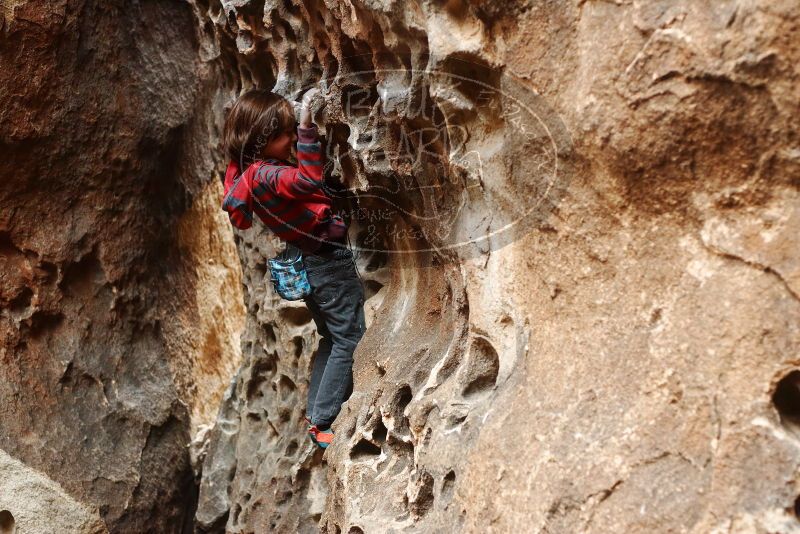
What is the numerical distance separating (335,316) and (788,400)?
1170 mm

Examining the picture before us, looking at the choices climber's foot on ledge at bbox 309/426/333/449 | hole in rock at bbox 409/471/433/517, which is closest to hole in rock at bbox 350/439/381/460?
climber's foot on ledge at bbox 309/426/333/449

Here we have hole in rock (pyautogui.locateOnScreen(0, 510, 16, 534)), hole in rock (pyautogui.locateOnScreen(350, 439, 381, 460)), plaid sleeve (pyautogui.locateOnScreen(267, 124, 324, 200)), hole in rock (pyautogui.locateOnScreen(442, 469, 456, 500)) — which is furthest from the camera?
hole in rock (pyautogui.locateOnScreen(0, 510, 16, 534))

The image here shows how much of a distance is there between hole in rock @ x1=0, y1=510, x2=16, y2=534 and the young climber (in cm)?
102

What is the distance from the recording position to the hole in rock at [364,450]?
1.92 m

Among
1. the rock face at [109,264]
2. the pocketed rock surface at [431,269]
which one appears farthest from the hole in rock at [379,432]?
the rock face at [109,264]

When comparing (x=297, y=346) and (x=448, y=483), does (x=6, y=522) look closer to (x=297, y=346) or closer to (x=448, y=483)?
(x=297, y=346)

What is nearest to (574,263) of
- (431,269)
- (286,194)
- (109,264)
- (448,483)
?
(448,483)

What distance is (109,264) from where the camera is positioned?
2857mm

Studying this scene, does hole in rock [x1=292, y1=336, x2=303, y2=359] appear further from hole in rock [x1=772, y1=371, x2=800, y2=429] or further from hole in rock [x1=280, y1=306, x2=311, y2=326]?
hole in rock [x1=772, y1=371, x2=800, y2=429]

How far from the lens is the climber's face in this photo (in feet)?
6.48

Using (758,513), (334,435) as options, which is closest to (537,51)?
(758,513)

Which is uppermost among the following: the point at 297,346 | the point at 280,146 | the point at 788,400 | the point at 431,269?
the point at 280,146

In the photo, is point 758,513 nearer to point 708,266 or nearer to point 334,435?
point 708,266

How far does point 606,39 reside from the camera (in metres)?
1.34
